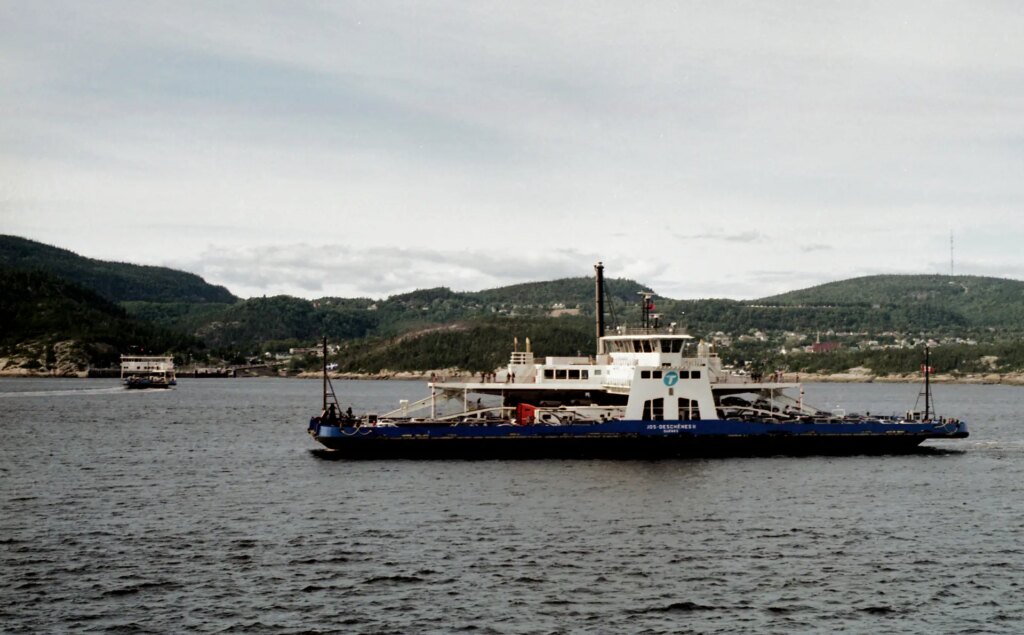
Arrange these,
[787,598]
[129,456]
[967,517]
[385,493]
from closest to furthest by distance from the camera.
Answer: [787,598], [967,517], [385,493], [129,456]

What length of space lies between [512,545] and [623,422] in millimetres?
Result: 27254

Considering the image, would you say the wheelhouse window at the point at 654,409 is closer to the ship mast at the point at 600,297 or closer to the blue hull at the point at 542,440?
the blue hull at the point at 542,440

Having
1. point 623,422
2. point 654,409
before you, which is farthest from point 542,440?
point 654,409

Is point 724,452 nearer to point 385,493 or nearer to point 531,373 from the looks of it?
point 531,373

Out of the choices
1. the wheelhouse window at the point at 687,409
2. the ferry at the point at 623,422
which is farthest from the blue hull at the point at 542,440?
the wheelhouse window at the point at 687,409

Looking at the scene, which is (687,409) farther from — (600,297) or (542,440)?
(600,297)

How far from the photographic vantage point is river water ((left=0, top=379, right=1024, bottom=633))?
32344 mm

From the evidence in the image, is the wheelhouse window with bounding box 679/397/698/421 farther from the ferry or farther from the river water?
the river water

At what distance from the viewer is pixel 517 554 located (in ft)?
132

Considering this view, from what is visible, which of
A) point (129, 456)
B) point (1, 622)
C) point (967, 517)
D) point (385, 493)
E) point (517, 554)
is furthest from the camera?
point (129, 456)

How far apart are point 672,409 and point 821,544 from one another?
26.9 metres

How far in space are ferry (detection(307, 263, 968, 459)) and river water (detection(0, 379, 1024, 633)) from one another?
7.15 feet

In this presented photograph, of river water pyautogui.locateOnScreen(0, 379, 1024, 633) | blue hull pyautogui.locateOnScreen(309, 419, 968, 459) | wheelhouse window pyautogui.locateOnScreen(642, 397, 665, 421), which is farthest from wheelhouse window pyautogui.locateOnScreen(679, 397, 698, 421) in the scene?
river water pyautogui.locateOnScreen(0, 379, 1024, 633)

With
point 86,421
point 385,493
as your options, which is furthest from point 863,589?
point 86,421
